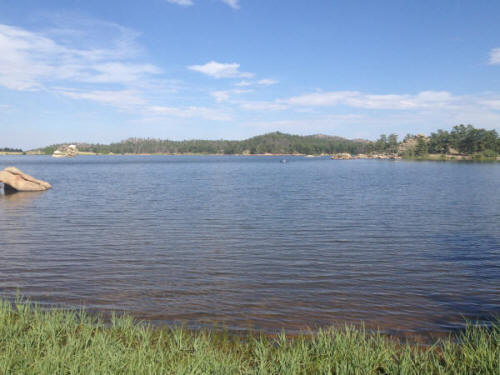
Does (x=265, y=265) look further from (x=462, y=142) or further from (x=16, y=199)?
(x=462, y=142)

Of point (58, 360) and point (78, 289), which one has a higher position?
point (58, 360)

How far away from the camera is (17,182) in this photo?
134 ft

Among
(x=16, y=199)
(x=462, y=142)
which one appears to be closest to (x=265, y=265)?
(x=16, y=199)

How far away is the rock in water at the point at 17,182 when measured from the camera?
1592 inches

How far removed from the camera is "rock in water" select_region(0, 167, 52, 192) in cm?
4044

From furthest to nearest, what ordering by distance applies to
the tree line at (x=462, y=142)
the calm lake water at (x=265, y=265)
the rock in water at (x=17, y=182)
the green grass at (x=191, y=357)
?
the tree line at (x=462, y=142), the rock in water at (x=17, y=182), the calm lake water at (x=265, y=265), the green grass at (x=191, y=357)

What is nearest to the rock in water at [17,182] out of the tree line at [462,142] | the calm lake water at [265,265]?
the calm lake water at [265,265]

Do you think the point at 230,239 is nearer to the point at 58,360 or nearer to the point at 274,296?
the point at 274,296

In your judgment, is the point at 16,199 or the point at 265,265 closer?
the point at 265,265

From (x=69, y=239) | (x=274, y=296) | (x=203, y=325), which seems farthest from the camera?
(x=69, y=239)

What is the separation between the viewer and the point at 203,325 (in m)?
8.94

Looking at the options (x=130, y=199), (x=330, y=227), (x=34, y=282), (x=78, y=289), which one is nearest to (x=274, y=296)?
(x=78, y=289)

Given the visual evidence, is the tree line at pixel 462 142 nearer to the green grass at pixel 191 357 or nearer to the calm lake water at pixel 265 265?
the calm lake water at pixel 265 265

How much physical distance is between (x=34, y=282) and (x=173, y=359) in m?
7.78
